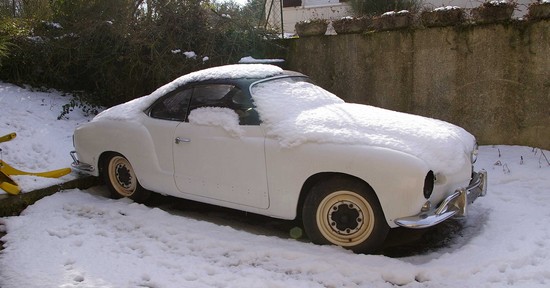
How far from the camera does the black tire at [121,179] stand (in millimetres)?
5398

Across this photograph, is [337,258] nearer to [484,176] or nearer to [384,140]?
[384,140]

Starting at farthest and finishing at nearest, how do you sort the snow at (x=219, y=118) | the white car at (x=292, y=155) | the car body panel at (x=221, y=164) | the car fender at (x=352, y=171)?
the snow at (x=219, y=118)
the car body panel at (x=221, y=164)
the white car at (x=292, y=155)
the car fender at (x=352, y=171)

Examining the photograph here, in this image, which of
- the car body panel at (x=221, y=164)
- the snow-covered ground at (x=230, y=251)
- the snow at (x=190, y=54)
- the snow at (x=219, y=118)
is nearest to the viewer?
the snow-covered ground at (x=230, y=251)

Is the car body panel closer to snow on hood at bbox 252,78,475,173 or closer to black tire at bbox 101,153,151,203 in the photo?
snow on hood at bbox 252,78,475,173

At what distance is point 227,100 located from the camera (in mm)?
4730

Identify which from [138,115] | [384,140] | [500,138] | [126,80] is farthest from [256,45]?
[384,140]

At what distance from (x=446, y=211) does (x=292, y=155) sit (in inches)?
52.3

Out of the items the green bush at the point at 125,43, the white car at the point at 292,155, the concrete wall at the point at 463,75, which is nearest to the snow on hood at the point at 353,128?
the white car at the point at 292,155

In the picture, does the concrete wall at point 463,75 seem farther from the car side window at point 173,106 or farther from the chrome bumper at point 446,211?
the car side window at point 173,106

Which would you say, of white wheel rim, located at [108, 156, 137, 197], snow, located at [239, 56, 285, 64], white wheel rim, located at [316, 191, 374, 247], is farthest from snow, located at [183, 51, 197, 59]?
white wheel rim, located at [316, 191, 374, 247]

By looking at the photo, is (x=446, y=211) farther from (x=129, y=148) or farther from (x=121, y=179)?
(x=121, y=179)

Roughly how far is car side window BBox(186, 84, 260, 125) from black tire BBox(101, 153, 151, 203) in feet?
3.75

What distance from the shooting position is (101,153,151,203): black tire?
17.7 ft

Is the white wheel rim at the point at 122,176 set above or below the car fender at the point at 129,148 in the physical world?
below
